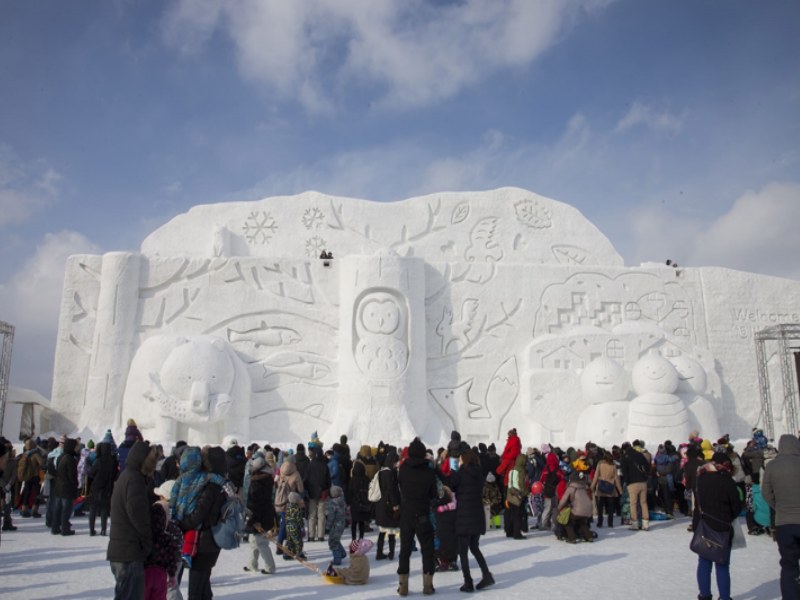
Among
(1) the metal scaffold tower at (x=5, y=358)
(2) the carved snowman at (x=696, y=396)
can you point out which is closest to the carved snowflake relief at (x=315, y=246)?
Result: (1) the metal scaffold tower at (x=5, y=358)

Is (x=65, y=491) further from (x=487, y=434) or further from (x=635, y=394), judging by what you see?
(x=635, y=394)

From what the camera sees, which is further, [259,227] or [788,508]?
[259,227]

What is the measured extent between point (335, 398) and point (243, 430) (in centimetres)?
227

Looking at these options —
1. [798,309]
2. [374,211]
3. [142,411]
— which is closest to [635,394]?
[798,309]

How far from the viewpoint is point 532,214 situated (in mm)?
19750

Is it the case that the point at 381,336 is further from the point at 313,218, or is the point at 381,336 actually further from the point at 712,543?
the point at 712,543

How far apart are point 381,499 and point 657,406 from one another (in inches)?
412

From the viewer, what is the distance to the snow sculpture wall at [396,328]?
1591 cm

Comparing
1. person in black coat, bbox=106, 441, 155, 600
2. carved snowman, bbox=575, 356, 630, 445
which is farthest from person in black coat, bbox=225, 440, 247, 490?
carved snowman, bbox=575, 356, 630, 445

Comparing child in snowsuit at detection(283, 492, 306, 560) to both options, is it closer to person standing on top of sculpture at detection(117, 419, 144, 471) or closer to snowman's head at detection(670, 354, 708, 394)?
person standing on top of sculpture at detection(117, 419, 144, 471)

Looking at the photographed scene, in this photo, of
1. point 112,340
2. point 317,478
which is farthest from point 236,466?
point 112,340

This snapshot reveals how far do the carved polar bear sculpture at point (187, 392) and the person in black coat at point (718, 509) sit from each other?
11.6 metres

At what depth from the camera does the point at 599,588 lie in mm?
5859

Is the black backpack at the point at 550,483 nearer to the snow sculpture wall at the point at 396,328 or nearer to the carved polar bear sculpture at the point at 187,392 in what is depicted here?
the snow sculpture wall at the point at 396,328
